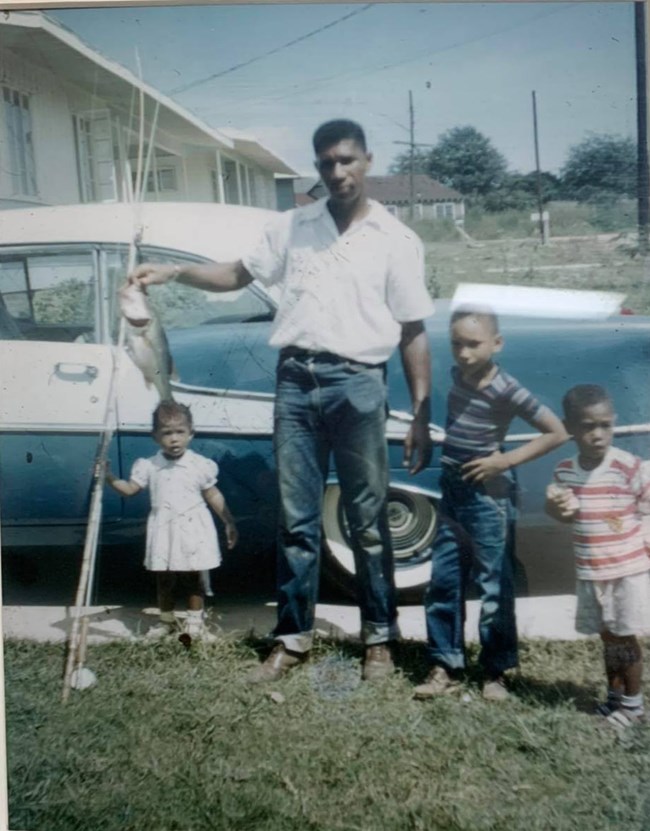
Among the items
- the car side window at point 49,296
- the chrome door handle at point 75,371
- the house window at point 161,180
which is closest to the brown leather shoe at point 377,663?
the chrome door handle at point 75,371

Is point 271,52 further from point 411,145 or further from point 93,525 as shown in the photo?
point 93,525

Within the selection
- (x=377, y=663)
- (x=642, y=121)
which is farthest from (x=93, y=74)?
(x=377, y=663)

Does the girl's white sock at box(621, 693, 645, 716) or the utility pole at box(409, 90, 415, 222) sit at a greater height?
the utility pole at box(409, 90, 415, 222)

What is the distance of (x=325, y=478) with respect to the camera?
304cm

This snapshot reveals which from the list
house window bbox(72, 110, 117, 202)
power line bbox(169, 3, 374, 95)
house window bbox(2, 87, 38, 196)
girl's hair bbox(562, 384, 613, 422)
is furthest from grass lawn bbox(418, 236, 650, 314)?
house window bbox(2, 87, 38, 196)

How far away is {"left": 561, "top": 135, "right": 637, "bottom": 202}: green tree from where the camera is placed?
2.86 m

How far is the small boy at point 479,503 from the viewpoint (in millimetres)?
2916

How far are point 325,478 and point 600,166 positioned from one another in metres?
1.42

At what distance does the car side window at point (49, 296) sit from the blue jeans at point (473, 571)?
4.76 feet

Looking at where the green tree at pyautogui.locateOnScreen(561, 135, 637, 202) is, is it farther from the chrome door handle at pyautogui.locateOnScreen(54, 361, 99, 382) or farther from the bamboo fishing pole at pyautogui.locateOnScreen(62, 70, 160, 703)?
the chrome door handle at pyautogui.locateOnScreen(54, 361, 99, 382)

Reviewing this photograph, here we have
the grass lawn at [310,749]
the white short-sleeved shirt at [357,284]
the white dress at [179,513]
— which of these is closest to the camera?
the grass lawn at [310,749]

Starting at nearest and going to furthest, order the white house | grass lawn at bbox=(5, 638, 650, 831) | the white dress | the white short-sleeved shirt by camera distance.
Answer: grass lawn at bbox=(5, 638, 650, 831) → the white short-sleeved shirt → the white house → the white dress

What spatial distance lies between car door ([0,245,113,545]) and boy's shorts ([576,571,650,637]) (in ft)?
6.05

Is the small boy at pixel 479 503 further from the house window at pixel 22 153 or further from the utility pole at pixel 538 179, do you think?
the house window at pixel 22 153
